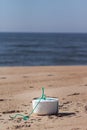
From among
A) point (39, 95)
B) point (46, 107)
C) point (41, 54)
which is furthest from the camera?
point (41, 54)

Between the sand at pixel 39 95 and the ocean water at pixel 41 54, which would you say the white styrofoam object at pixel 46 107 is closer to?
the sand at pixel 39 95

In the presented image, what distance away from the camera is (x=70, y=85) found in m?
12.5

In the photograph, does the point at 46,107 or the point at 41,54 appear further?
the point at 41,54

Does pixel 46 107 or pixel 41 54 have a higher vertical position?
pixel 41 54

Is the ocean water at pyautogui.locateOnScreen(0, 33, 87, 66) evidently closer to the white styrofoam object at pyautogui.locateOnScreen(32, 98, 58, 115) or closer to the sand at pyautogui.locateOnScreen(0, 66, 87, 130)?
the sand at pyautogui.locateOnScreen(0, 66, 87, 130)

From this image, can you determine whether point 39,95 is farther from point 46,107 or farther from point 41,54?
point 41,54

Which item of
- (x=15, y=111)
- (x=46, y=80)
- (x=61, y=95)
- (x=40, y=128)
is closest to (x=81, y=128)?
(x=40, y=128)

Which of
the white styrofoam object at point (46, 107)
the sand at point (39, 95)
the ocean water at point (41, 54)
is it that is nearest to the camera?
the sand at point (39, 95)

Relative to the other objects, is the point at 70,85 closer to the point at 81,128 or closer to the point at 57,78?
the point at 57,78

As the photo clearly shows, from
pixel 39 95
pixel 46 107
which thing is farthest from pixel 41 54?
pixel 46 107

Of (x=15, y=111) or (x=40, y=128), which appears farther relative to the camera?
(x=15, y=111)

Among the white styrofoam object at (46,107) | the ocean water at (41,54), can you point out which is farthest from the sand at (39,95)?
the ocean water at (41,54)

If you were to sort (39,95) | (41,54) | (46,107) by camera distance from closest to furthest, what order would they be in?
(46,107), (39,95), (41,54)

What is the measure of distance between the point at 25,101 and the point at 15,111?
1.21 meters
